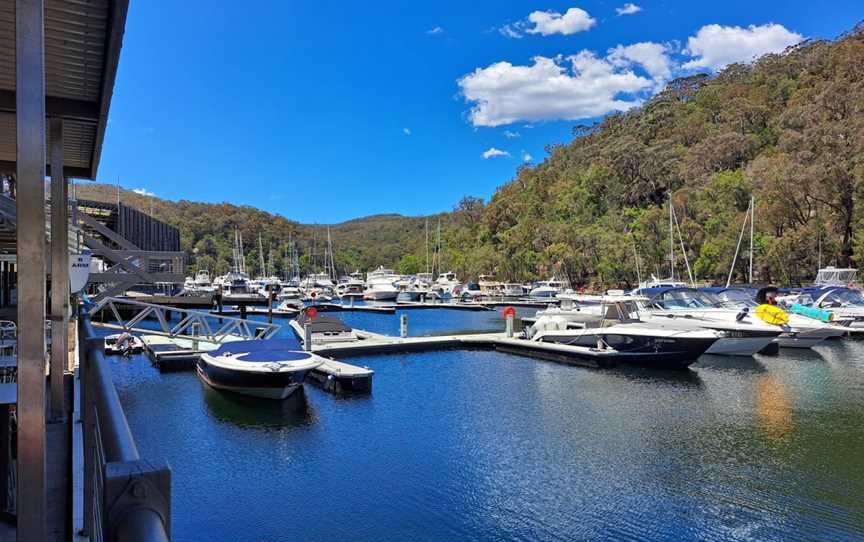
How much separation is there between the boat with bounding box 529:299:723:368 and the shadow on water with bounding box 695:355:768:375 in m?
1.00

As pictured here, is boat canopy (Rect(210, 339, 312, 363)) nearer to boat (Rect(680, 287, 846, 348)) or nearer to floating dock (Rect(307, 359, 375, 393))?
floating dock (Rect(307, 359, 375, 393))

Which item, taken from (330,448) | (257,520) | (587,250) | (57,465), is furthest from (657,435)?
(587,250)

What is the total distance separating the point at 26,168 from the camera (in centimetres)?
233

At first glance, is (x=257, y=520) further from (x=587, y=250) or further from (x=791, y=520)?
(x=587, y=250)

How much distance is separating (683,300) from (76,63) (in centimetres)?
3037

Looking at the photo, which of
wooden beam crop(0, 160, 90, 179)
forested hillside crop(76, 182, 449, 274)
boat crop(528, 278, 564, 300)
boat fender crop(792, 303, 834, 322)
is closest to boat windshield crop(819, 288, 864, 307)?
boat fender crop(792, 303, 834, 322)

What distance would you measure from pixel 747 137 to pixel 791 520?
6536cm

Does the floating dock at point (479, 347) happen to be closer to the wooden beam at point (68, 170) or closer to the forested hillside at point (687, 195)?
the wooden beam at point (68, 170)

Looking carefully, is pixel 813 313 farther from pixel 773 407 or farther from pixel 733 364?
pixel 773 407

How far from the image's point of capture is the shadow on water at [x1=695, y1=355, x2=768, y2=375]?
914 inches

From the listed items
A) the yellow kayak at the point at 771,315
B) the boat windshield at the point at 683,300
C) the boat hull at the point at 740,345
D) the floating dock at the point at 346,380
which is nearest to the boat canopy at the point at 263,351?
the floating dock at the point at 346,380

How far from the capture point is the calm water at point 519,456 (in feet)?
32.9

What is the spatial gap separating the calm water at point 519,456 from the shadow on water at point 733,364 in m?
0.99

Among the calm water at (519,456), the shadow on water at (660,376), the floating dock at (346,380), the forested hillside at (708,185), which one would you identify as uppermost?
the forested hillside at (708,185)
